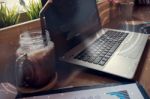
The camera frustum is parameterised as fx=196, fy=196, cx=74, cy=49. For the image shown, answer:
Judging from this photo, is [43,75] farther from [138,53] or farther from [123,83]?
A: [138,53]

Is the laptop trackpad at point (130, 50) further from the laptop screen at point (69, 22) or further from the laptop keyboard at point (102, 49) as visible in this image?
the laptop screen at point (69, 22)

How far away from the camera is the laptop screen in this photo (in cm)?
68

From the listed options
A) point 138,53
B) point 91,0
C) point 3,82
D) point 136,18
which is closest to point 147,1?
point 136,18

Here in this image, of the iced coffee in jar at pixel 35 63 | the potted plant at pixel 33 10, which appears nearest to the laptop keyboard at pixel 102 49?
the iced coffee in jar at pixel 35 63

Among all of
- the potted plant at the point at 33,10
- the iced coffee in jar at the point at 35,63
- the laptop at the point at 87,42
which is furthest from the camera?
the potted plant at the point at 33,10

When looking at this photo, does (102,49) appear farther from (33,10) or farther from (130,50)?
(33,10)

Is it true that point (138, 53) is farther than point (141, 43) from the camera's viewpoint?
No

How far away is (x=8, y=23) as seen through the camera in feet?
2.39

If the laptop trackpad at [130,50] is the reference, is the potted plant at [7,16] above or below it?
above

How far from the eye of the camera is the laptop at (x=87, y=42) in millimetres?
666

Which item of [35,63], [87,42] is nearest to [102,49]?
[87,42]

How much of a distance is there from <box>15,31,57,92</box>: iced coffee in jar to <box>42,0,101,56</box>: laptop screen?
8 cm

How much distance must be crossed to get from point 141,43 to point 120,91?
40 centimetres

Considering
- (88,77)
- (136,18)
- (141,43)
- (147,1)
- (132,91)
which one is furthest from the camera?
(147,1)
